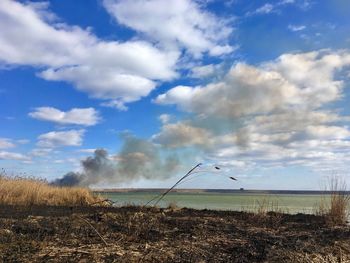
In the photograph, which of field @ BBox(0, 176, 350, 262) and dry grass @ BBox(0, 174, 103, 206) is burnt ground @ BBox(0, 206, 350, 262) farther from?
dry grass @ BBox(0, 174, 103, 206)

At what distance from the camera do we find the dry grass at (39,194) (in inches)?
627

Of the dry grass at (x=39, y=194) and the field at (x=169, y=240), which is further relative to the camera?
the dry grass at (x=39, y=194)

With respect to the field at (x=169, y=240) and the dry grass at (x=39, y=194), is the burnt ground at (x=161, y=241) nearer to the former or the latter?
the field at (x=169, y=240)

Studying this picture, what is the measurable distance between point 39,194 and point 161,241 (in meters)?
11.8

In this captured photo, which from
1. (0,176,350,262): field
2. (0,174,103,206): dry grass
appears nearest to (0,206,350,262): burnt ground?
(0,176,350,262): field

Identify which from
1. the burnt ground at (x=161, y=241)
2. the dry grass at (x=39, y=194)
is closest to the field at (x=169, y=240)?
the burnt ground at (x=161, y=241)

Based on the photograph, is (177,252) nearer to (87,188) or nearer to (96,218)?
(96,218)

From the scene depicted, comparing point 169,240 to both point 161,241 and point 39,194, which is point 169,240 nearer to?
point 161,241

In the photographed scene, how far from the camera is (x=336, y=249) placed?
6.83 m

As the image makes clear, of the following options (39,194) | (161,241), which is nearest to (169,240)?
(161,241)

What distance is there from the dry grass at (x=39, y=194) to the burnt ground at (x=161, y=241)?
26.5 feet

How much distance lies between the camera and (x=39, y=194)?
17.2m

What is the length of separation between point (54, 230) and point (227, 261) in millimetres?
2549

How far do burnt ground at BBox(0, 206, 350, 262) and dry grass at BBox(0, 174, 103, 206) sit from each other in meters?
8.07
